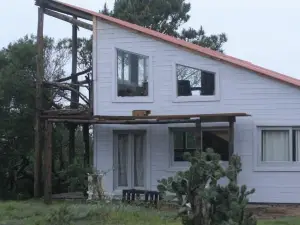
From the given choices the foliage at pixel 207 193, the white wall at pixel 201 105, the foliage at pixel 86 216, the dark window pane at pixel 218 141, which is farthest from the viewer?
the dark window pane at pixel 218 141

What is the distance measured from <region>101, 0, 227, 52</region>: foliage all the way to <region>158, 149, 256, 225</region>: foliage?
2434 centimetres

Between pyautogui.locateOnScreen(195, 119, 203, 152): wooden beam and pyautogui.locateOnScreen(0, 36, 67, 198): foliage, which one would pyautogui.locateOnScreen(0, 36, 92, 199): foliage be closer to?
pyautogui.locateOnScreen(0, 36, 67, 198): foliage

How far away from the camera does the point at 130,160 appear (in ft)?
62.7

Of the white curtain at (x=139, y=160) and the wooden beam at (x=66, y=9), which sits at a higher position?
the wooden beam at (x=66, y=9)

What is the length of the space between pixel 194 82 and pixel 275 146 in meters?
3.09

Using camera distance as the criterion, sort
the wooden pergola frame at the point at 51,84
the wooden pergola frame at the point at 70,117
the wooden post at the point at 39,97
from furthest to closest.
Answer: the wooden post at the point at 39,97 < the wooden pergola frame at the point at 51,84 < the wooden pergola frame at the point at 70,117

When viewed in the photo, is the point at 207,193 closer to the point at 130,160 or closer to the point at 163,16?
the point at 130,160

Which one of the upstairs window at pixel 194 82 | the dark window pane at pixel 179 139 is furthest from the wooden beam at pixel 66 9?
the dark window pane at pixel 179 139

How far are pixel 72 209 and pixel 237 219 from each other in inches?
201

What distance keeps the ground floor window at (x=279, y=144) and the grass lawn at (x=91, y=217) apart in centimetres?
419

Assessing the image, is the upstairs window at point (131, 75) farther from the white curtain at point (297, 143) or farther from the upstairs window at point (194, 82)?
the white curtain at point (297, 143)

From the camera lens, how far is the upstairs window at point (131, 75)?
18875 millimetres

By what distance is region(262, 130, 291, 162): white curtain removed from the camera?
58.7 ft

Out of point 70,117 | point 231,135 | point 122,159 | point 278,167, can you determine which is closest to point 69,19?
point 70,117
